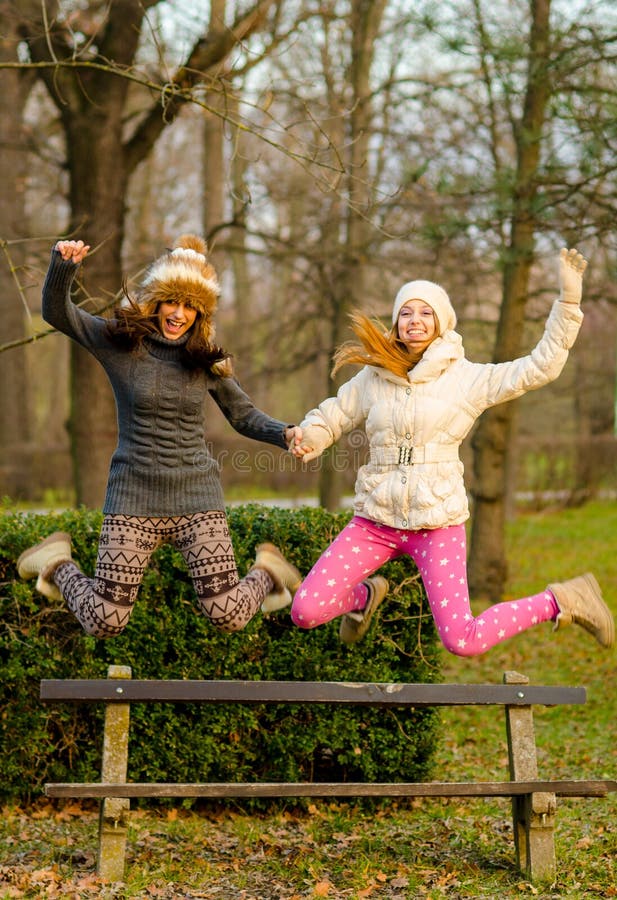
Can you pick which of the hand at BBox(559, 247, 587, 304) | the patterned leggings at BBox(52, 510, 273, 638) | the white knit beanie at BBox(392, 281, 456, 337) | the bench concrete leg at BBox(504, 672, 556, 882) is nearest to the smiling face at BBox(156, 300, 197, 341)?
the patterned leggings at BBox(52, 510, 273, 638)

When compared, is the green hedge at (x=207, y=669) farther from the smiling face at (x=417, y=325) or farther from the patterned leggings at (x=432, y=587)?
the smiling face at (x=417, y=325)

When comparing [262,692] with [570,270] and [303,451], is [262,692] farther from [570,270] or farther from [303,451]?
[570,270]

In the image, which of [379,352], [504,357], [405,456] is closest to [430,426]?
[405,456]

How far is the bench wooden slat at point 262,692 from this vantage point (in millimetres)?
4273

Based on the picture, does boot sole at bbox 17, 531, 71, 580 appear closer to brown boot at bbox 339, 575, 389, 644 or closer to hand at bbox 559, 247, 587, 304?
brown boot at bbox 339, 575, 389, 644

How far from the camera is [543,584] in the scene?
464 inches

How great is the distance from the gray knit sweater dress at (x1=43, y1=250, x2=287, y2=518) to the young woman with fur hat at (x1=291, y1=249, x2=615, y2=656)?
47cm

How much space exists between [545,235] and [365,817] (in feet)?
19.7

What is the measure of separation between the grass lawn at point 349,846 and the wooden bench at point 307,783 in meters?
0.19

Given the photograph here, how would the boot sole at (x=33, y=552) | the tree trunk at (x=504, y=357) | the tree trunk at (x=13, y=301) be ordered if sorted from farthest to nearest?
the tree trunk at (x=13, y=301) < the tree trunk at (x=504, y=357) < the boot sole at (x=33, y=552)

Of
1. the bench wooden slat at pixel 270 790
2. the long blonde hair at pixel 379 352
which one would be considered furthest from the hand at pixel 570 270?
the bench wooden slat at pixel 270 790

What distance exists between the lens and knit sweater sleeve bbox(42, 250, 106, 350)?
4.25 m

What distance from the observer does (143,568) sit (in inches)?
179

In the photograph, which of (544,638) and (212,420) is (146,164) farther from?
(544,638)
